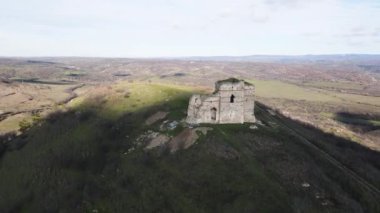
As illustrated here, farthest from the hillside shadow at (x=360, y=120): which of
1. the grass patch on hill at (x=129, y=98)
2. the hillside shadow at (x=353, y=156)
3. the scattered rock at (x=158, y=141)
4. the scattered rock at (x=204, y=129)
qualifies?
the scattered rock at (x=158, y=141)

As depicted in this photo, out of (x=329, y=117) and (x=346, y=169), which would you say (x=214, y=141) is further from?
(x=329, y=117)

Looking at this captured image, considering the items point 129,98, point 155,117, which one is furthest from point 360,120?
point 155,117

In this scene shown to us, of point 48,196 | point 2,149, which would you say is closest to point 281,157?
point 48,196

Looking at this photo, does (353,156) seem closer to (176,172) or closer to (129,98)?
(176,172)

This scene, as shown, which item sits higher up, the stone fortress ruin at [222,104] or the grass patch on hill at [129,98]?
the stone fortress ruin at [222,104]

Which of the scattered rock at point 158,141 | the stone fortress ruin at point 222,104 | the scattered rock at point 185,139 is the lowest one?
the scattered rock at point 158,141

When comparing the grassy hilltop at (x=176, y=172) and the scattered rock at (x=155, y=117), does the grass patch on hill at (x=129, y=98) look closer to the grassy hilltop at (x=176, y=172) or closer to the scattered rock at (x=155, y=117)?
the grassy hilltop at (x=176, y=172)
